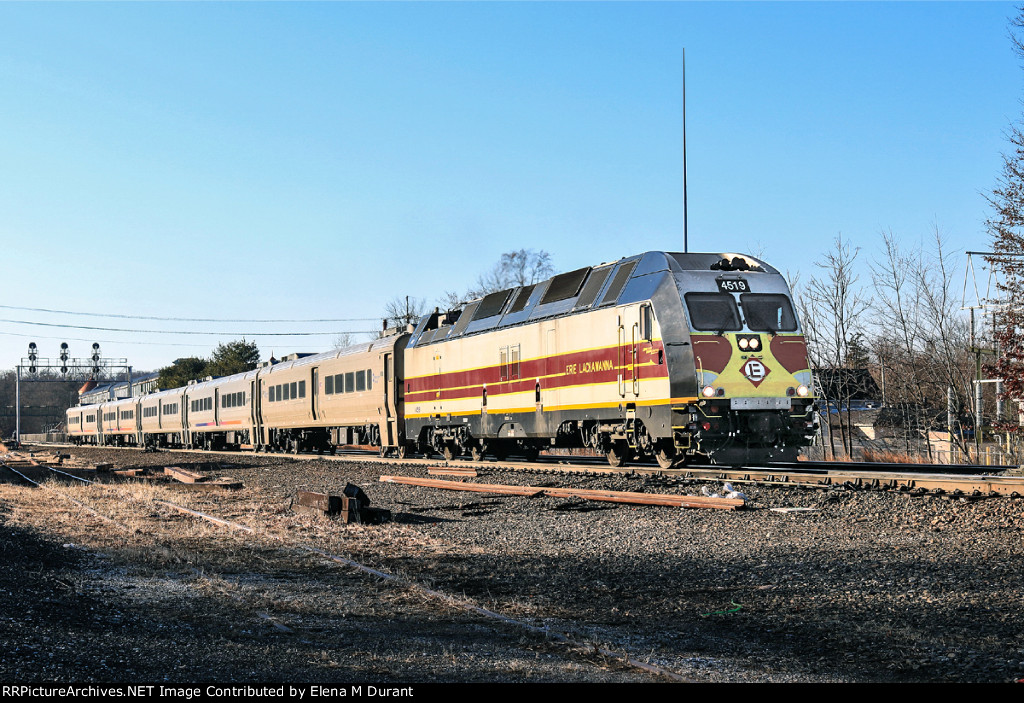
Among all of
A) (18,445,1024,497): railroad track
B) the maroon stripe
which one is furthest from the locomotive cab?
the maroon stripe

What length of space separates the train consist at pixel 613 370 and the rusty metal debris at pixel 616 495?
2195 mm

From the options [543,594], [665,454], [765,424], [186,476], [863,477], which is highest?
[765,424]

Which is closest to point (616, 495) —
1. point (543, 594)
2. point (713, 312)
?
point (713, 312)

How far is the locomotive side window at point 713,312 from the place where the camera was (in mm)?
16031

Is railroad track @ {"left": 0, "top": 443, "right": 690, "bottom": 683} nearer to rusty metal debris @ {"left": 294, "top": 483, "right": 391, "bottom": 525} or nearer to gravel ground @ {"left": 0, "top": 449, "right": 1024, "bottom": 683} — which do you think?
gravel ground @ {"left": 0, "top": 449, "right": 1024, "bottom": 683}

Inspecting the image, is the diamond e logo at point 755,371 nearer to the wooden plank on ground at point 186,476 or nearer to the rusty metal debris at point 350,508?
the rusty metal debris at point 350,508

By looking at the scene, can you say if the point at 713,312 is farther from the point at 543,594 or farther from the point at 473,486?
the point at 543,594

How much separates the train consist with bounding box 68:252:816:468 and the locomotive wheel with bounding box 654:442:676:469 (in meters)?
0.04

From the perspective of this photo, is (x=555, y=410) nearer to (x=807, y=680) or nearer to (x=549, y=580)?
(x=549, y=580)

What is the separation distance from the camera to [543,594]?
26.3 feet

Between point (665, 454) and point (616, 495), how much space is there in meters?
3.33

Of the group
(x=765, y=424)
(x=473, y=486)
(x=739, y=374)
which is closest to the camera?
(x=765, y=424)

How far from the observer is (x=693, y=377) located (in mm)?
15680
